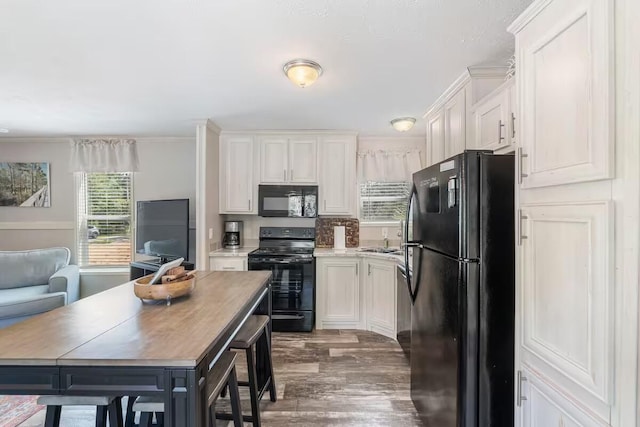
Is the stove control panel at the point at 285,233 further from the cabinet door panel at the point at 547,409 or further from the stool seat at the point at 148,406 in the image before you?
the cabinet door panel at the point at 547,409

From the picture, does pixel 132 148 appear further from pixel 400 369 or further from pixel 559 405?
pixel 559 405

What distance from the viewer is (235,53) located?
199 cm

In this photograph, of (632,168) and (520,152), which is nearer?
(632,168)

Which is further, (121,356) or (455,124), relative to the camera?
(455,124)

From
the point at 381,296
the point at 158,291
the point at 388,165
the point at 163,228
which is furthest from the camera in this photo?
the point at 388,165

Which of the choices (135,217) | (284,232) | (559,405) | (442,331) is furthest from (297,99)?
(135,217)

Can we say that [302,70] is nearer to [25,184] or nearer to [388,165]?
[388,165]

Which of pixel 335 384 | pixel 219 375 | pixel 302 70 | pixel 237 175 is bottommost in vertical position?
pixel 335 384

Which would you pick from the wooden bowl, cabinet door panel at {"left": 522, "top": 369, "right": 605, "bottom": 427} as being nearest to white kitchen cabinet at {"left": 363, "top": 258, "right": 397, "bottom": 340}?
cabinet door panel at {"left": 522, "top": 369, "right": 605, "bottom": 427}

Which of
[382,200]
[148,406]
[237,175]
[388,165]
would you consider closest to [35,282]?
[237,175]

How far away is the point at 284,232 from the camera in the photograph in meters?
4.15

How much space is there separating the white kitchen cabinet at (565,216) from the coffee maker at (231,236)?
3.28m

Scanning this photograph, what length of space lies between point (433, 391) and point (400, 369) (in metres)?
1.01

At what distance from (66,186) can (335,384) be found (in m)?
4.23
